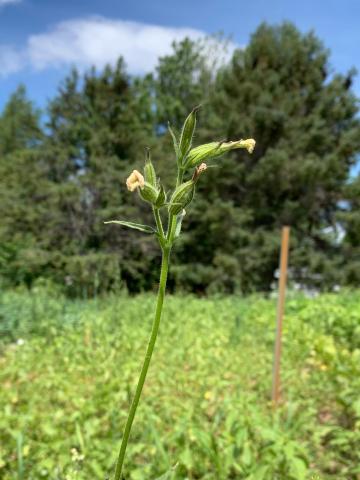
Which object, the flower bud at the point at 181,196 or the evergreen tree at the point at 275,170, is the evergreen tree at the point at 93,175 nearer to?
the evergreen tree at the point at 275,170

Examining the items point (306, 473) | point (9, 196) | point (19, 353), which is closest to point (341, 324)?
point (19, 353)

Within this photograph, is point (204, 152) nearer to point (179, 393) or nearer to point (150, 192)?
point (150, 192)

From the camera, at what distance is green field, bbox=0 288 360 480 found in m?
2.32

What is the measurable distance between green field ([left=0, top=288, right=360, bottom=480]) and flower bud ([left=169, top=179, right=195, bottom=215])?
53cm

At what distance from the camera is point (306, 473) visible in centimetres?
213

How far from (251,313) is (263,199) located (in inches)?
388

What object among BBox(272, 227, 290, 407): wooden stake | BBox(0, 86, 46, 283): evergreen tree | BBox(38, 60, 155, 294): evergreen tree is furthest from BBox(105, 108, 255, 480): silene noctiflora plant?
BBox(0, 86, 46, 283): evergreen tree

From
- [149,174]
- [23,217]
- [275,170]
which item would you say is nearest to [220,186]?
[275,170]

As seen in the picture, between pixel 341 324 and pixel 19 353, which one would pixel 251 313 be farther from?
pixel 19 353

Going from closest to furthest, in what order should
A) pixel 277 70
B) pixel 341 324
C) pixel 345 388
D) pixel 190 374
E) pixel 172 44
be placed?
pixel 345 388
pixel 190 374
pixel 341 324
pixel 277 70
pixel 172 44

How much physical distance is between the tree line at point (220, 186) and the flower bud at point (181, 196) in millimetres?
13987

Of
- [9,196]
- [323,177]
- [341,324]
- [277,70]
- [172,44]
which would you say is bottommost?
[341,324]

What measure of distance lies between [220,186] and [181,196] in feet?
54.3

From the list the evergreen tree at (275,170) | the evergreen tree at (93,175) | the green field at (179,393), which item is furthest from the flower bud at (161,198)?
the evergreen tree at (275,170)
